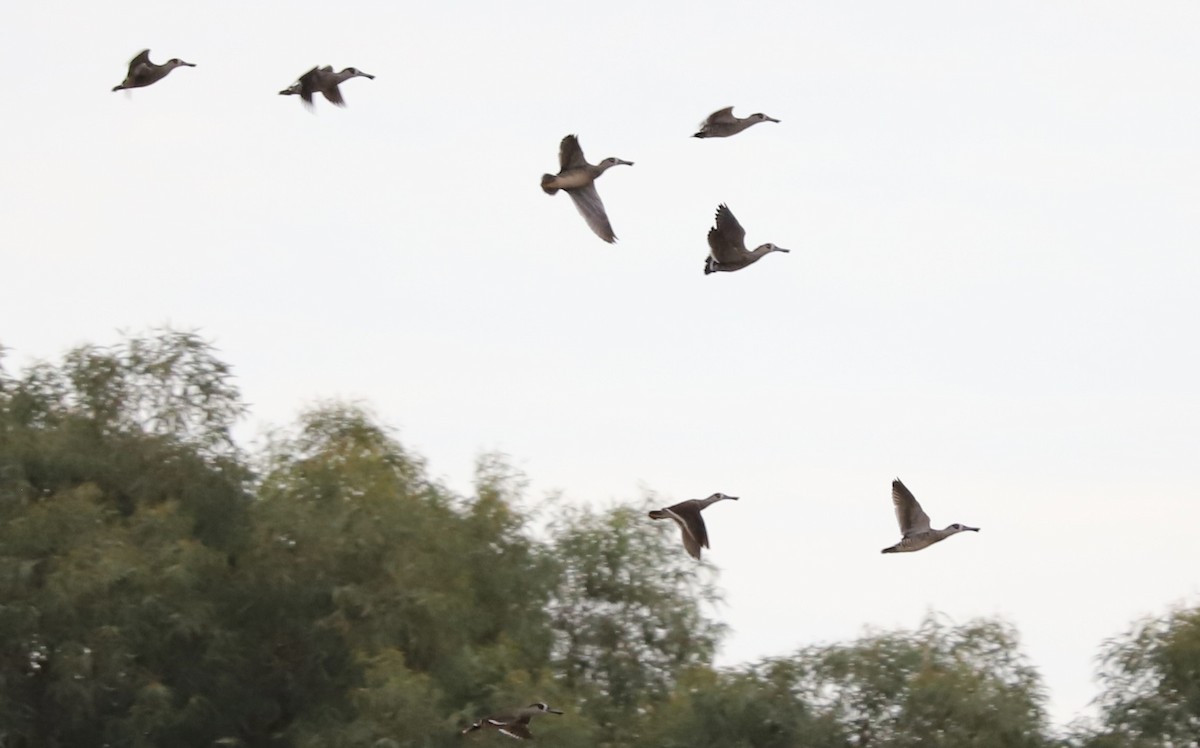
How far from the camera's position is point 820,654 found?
143 ft

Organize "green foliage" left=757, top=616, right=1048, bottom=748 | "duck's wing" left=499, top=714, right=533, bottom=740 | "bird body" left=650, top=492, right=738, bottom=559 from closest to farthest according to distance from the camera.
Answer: "bird body" left=650, top=492, right=738, bottom=559
"duck's wing" left=499, top=714, right=533, bottom=740
"green foliage" left=757, top=616, right=1048, bottom=748

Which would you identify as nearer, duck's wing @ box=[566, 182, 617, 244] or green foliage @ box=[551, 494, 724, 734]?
duck's wing @ box=[566, 182, 617, 244]

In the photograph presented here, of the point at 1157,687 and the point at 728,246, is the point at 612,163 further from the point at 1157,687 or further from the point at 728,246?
the point at 1157,687

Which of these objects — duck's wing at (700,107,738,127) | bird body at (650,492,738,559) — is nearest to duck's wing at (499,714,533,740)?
bird body at (650,492,738,559)

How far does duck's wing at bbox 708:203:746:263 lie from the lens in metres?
26.8

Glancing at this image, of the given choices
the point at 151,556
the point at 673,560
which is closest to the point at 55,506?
the point at 151,556

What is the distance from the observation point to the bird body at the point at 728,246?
1054 inches

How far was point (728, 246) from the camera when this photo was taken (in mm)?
26812

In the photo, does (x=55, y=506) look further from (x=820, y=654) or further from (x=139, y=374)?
(x=820, y=654)

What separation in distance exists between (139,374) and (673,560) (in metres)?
10.9

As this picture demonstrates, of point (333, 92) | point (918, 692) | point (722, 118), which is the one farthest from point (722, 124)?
point (918, 692)

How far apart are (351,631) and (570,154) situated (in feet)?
63.2

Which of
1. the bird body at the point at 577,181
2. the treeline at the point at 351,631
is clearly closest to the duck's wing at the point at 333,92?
the bird body at the point at 577,181

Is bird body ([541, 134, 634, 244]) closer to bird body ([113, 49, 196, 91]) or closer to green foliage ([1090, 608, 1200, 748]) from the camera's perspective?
bird body ([113, 49, 196, 91])
